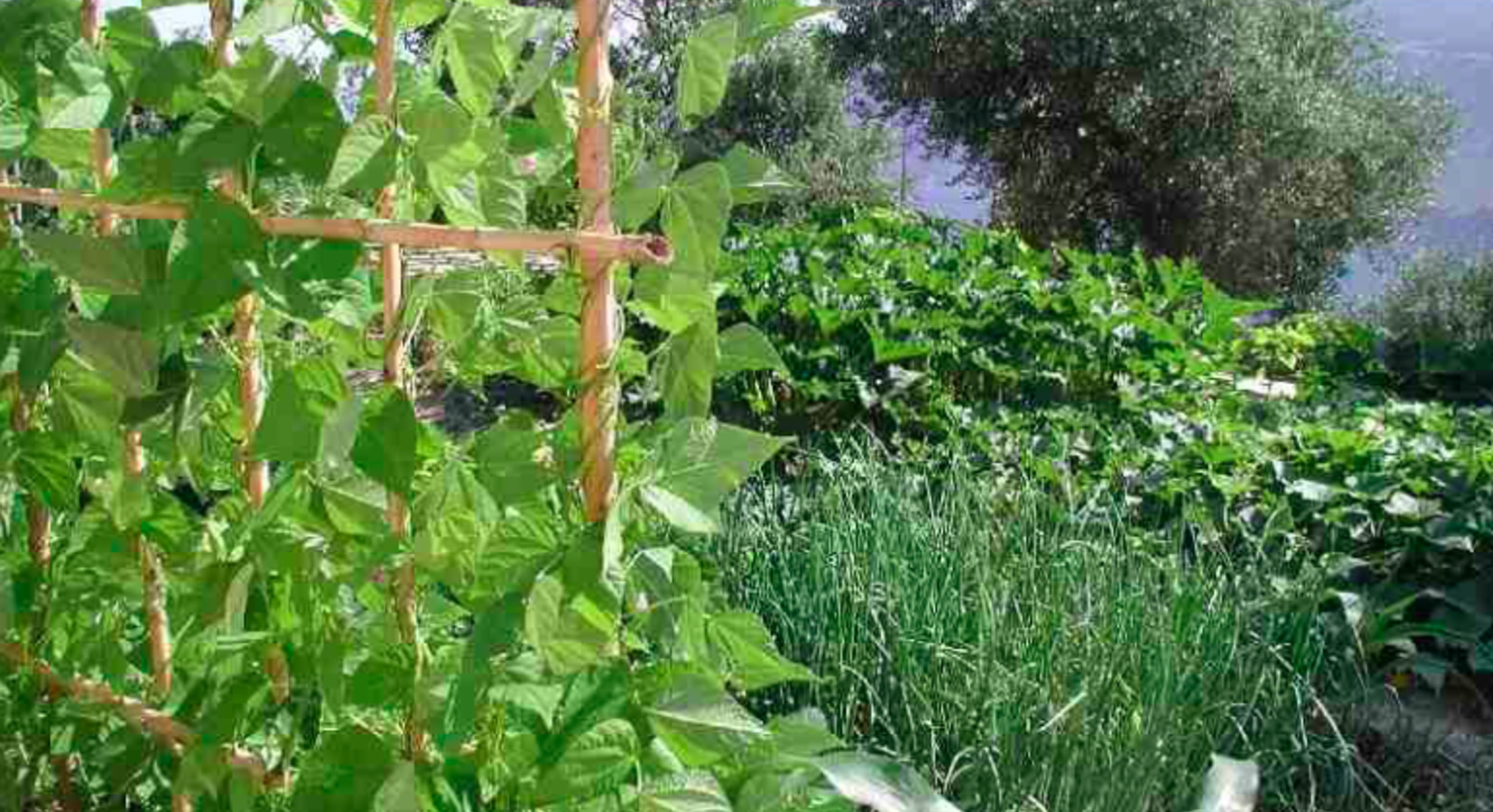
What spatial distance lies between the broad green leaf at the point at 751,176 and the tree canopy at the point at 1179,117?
35.6 ft

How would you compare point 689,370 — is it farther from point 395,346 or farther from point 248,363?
point 248,363

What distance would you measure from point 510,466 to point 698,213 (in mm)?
188

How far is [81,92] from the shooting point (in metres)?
0.92

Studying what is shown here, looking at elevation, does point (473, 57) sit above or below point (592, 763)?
above

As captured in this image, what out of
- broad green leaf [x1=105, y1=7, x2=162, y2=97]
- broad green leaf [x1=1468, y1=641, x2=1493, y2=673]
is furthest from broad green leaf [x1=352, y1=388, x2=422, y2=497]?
broad green leaf [x1=1468, y1=641, x2=1493, y2=673]

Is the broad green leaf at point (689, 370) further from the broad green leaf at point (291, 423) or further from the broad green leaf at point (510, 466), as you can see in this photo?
the broad green leaf at point (291, 423)

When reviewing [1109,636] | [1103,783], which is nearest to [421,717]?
[1103,783]

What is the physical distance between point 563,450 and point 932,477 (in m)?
2.33

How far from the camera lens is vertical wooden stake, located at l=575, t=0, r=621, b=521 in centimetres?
81

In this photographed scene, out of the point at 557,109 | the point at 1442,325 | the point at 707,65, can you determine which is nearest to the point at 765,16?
the point at 707,65

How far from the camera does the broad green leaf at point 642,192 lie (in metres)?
0.83

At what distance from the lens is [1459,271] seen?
28.2ft

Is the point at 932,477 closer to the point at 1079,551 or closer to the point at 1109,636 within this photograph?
the point at 1079,551

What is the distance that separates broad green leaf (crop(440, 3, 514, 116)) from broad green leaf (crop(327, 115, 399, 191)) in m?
0.05
